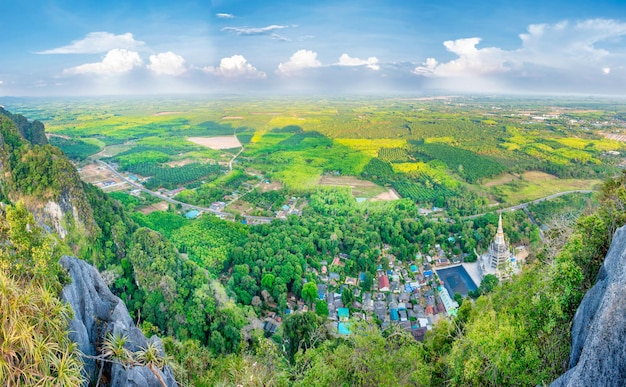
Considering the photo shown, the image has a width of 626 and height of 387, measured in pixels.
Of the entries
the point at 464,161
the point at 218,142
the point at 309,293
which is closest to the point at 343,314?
the point at 309,293

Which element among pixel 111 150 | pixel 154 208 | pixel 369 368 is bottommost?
pixel 154 208

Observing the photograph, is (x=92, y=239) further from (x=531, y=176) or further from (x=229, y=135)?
(x=229, y=135)

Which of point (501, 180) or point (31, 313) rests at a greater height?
point (31, 313)

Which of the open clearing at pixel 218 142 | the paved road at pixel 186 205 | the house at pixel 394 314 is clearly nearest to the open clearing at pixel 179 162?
the paved road at pixel 186 205

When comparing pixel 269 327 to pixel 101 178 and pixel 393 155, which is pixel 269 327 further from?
pixel 393 155

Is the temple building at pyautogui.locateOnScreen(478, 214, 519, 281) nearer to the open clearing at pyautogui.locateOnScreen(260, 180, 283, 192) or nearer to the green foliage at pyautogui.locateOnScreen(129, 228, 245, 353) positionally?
the green foliage at pyautogui.locateOnScreen(129, 228, 245, 353)

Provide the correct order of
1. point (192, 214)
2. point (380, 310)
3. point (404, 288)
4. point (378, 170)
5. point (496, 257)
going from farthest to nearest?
point (378, 170)
point (192, 214)
point (496, 257)
point (404, 288)
point (380, 310)

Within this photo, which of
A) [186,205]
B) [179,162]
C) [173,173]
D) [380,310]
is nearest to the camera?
[380,310]

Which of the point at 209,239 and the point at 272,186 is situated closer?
the point at 209,239
